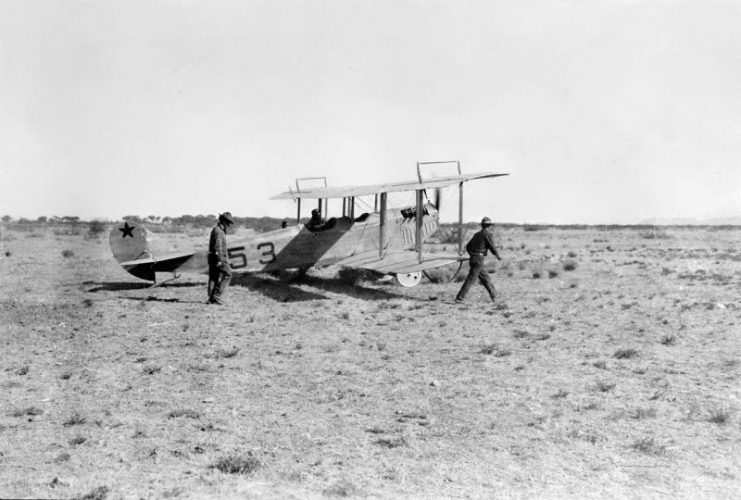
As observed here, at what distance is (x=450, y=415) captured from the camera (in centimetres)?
629

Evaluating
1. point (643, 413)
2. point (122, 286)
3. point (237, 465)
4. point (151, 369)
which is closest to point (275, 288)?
point (122, 286)

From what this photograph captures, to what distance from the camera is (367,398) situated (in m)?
6.84

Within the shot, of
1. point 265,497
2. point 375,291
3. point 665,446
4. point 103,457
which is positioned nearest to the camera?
point 265,497

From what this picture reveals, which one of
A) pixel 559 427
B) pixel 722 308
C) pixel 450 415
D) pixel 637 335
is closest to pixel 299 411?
pixel 450 415

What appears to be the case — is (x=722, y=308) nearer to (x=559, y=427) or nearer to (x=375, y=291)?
(x=375, y=291)

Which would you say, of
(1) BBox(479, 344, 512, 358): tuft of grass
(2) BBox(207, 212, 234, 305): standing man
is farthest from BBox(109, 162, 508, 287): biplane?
(1) BBox(479, 344, 512, 358): tuft of grass

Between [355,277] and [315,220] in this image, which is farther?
[355,277]

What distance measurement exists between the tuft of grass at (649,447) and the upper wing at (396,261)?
28.5 feet

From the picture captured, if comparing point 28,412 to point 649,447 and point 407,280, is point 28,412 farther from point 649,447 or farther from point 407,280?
point 407,280

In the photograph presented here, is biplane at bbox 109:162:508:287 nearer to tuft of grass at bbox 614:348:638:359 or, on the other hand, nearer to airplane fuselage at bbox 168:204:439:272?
airplane fuselage at bbox 168:204:439:272

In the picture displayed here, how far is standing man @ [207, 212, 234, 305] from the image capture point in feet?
42.9

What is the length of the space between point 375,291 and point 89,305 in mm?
6503

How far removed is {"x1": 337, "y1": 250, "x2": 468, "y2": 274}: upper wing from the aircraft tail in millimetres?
4737

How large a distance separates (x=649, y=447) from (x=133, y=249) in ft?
40.4
